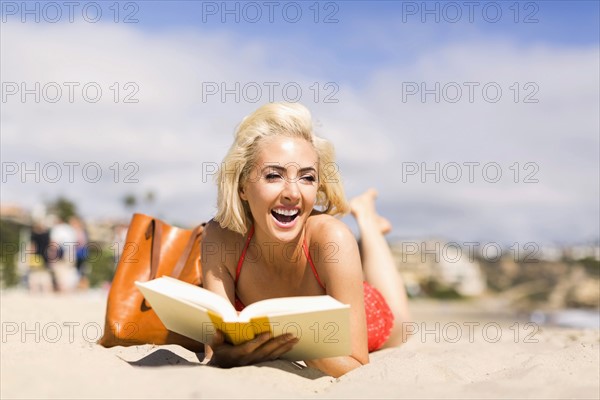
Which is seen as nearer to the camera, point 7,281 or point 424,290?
point 7,281

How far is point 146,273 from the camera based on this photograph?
14.7 feet

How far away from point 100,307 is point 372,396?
250 inches

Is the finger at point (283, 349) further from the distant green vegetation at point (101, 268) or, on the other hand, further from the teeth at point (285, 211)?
the distant green vegetation at point (101, 268)

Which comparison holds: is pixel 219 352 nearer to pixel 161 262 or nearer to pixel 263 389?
pixel 263 389

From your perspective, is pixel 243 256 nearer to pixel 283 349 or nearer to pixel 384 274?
pixel 283 349

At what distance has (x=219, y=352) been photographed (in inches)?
126

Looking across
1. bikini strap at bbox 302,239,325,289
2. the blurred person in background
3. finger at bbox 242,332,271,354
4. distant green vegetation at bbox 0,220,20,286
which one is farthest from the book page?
distant green vegetation at bbox 0,220,20,286

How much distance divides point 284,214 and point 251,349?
0.78 meters

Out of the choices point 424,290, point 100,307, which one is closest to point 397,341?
point 100,307

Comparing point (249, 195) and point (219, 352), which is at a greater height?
point (249, 195)

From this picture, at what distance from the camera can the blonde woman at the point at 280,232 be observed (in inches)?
136

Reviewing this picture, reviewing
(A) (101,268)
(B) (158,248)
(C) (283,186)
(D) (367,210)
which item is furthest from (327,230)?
(A) (101,268)

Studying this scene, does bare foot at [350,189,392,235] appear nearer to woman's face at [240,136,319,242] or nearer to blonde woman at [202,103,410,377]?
blonde woman at [202,103,410,377]

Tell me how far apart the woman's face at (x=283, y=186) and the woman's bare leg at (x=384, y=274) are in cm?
204
